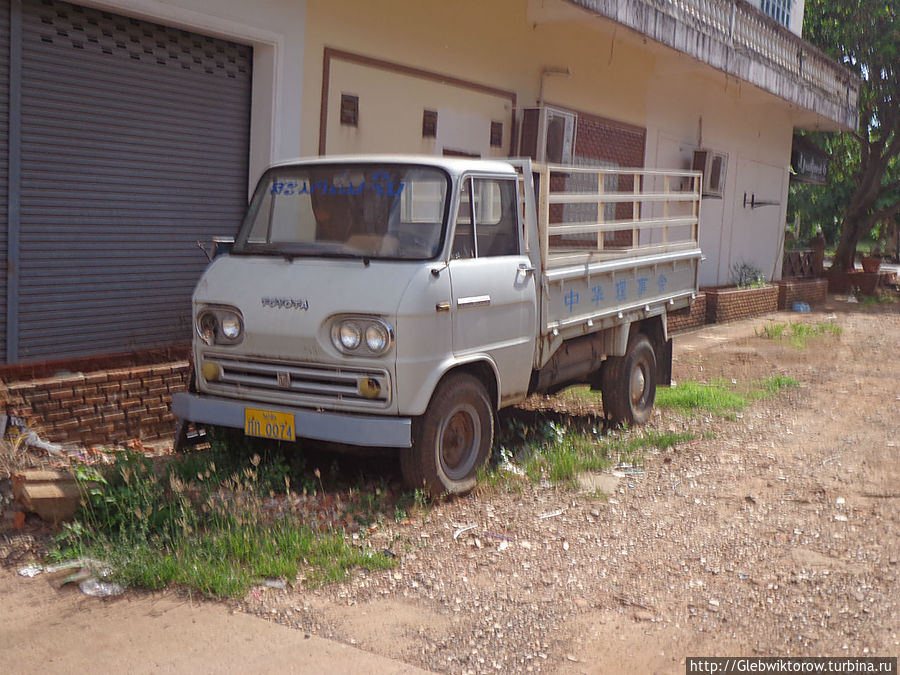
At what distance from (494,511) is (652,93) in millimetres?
10871

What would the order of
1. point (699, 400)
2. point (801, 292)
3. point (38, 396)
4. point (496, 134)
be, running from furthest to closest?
point (801, 292) → point (496, 134) → point (699, 400) → point (38, 396)

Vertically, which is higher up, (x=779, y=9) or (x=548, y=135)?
(x=779, y=9)

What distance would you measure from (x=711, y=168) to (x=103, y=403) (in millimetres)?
12489

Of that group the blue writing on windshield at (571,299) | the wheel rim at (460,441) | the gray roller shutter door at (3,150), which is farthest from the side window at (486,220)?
the gray roller shutter door at (3,150)

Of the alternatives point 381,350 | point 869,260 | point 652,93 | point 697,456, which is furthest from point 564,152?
point 869,260

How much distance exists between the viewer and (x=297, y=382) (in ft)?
17.5

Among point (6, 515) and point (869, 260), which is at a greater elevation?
point (869, 260)

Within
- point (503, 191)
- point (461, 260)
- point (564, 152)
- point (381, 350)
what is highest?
point (564, 152)

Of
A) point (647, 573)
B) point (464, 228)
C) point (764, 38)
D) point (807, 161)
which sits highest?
point (764, 38)

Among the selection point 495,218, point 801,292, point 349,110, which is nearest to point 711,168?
point 801,292

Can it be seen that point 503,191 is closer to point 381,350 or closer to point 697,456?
point 381,350

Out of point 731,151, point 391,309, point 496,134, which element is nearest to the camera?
point 391,309

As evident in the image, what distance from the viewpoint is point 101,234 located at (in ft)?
24.6

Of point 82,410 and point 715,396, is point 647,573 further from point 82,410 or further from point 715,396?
point 715,396
